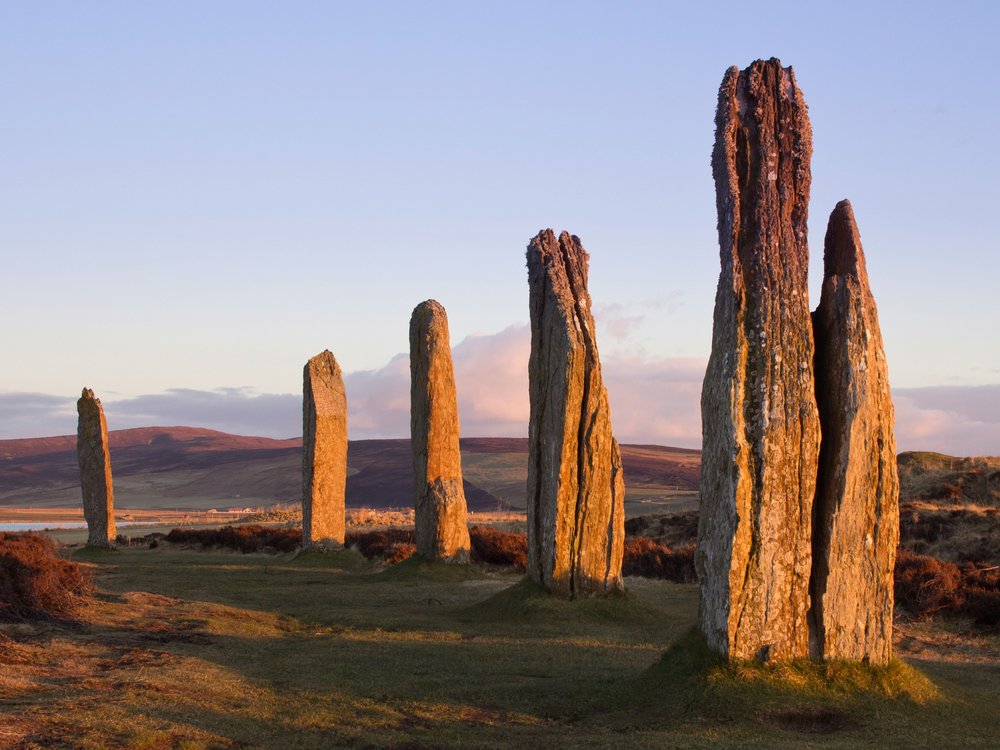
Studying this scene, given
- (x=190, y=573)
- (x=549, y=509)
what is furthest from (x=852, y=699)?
(x=190, y=573)

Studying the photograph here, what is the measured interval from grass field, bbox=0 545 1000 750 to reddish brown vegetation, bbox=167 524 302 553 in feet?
42.8

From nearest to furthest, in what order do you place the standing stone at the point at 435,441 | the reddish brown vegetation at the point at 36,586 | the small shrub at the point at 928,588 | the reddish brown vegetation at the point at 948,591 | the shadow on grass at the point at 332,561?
1. the reddish brown vegetation at the point at 36,586
2. the reddish brown vegetation at the point at 948,591
3. the small shrub at the point at 928,588
4. the standing stone at the point at 435,441
5. the shadow on grass at the point at 332,561

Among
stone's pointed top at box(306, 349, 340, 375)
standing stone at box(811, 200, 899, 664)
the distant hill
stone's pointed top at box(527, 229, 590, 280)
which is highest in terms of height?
stone's pointed top at box(527, 229, 590, 280)

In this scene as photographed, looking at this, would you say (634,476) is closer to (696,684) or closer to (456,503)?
(456,503)

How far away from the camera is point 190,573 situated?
2262 centimetres

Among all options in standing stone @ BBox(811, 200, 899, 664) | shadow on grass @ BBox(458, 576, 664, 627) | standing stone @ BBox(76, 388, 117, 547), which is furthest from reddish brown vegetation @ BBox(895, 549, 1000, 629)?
standing stone @ BBox(76, 388, 117, 547)

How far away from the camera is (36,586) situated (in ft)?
46.7

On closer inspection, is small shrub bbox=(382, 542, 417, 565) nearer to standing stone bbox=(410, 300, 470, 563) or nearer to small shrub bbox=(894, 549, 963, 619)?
standing stone bbox=(410, 300, 470, 563)

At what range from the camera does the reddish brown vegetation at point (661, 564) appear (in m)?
22.0

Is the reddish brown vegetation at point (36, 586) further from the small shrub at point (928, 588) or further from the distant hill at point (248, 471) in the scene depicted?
the distant hill at point (248, 471)

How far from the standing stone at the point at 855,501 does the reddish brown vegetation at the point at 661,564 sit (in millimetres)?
11847

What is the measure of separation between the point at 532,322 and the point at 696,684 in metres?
8.57

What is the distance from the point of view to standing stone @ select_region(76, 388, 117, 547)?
2795 centimetres

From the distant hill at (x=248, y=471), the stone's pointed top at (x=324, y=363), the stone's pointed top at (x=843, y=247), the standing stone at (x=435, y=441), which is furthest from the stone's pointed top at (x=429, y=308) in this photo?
the distant hill at (x=248, y=471)
